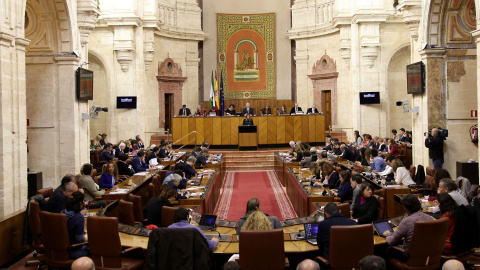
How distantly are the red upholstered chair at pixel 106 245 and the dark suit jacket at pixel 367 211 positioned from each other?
3.06 metres

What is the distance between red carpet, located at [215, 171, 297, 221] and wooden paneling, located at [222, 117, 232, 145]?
2.57 meters

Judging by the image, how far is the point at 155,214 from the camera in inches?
278

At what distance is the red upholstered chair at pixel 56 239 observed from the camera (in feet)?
19.2

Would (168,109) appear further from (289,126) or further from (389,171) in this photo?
(389,171)

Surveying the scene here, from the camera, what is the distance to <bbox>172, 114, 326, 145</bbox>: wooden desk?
65.7 feet

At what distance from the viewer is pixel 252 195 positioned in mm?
13258

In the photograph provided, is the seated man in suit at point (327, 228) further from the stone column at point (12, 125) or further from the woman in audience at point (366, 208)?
the stone column at point (12, 125)

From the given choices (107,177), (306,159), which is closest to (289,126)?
(306,159)

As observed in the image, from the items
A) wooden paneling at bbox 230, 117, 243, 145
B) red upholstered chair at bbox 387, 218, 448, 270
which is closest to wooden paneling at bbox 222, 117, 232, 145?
wooden paneling at bbox 230, 117, 243, 145

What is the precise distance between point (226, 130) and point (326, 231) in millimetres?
14873

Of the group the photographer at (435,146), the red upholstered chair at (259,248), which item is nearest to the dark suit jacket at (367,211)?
the red upholstered chair at (259,248)

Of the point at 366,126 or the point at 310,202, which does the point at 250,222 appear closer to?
the point at 310,202

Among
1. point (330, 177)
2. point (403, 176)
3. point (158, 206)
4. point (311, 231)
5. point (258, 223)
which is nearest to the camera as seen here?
point (258, 223)

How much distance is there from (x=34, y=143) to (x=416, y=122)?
30.6 feet
